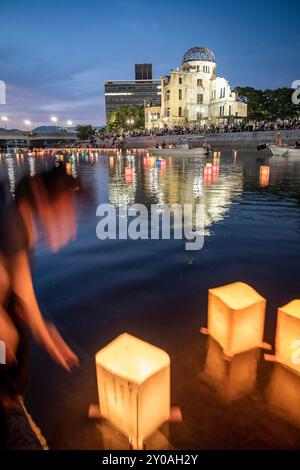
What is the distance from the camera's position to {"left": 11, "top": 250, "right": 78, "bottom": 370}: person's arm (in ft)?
9.91

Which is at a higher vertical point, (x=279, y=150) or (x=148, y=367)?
(x=279, y=150)

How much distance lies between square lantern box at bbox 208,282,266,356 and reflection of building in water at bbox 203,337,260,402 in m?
0.09

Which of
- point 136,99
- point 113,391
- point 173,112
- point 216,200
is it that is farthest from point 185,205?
point 136,99

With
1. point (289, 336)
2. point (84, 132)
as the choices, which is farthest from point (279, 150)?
point (84, 132)

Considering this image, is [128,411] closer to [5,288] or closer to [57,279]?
[5,288]

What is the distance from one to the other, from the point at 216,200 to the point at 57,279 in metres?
8.03

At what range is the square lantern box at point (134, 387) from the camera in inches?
86.7

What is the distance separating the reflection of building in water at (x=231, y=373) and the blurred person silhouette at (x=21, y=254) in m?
1.50

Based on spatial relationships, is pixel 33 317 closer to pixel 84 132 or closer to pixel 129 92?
pixel 84 132

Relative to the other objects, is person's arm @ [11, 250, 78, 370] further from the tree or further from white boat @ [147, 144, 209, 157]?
the tree

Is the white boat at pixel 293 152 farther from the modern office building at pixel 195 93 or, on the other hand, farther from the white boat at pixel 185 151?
the modern office building at pixel 195 93

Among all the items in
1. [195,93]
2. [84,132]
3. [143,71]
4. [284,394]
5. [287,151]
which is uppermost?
[143,71]

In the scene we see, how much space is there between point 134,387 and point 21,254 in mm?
1669

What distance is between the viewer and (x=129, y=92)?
186875mm
